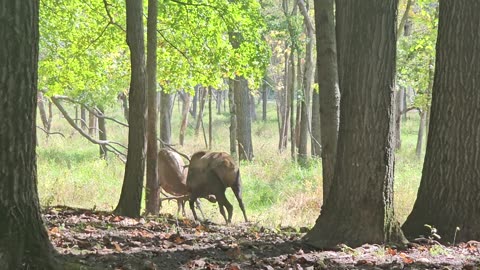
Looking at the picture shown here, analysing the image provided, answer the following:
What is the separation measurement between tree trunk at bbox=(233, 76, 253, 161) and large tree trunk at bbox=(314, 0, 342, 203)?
1502cm

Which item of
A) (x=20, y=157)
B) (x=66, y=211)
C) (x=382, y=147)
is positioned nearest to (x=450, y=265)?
(x=382, y=147)

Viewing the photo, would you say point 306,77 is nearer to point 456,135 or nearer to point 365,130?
point 456,135

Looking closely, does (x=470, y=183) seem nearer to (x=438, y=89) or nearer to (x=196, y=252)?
(x=438, y=89)

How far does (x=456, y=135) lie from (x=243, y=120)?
17078 mm

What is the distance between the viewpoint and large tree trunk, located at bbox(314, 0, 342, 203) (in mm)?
7988

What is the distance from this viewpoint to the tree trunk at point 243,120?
917 inches

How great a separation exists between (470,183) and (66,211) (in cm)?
556

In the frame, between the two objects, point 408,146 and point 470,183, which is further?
point 408,146

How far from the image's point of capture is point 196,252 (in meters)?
5.62

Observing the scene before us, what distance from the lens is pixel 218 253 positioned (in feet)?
18.6

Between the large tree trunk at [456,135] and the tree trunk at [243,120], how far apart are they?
53.2 ft

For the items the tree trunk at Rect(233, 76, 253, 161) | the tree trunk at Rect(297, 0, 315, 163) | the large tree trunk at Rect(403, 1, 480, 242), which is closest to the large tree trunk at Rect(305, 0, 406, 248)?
the large tree trunk at Rect(403, 1, 480, 242)

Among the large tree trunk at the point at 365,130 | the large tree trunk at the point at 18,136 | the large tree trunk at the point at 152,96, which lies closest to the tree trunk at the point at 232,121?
the large tree trunk at the point at 152,96

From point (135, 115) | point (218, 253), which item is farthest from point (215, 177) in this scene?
point (218, 253)
